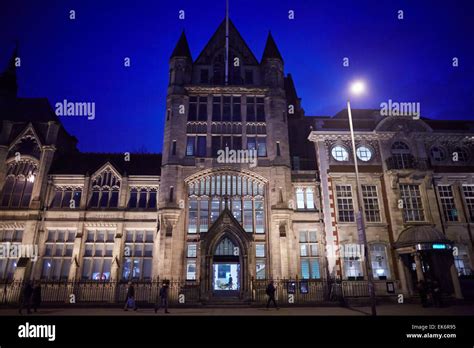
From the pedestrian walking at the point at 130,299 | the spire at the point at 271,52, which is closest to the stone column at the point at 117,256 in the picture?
the pedestrian walking at the point at 130,299

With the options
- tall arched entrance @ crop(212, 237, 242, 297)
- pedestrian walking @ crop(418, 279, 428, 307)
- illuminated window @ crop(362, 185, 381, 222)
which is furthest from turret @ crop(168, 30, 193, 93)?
pedestrian walking @ crop(418, 279, 428, 307)

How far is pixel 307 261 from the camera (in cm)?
2472

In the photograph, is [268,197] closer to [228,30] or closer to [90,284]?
[90,284]

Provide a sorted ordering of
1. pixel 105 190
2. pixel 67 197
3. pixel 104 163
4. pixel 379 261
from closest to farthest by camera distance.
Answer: pixel 379 261, pixel 67 197, pixel 105 190, pixel 104 163

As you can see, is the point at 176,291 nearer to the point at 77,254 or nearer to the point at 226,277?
the point at 226,277

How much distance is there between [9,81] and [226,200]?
33564 millimetres

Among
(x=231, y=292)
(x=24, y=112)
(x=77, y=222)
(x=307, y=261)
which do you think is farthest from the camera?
(x=24, y=112)

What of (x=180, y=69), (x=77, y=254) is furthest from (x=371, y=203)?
(x=77, y=254)

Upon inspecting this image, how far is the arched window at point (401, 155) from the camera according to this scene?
86.3ft

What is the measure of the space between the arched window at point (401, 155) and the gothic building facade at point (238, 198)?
0.11 m

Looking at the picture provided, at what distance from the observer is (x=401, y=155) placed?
26969 millimetres

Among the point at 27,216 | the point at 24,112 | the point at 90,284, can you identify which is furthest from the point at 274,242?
the point at 24,112

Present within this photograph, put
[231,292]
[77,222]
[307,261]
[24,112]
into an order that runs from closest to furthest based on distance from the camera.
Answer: [231,292], [307,261], [77,222], [24,112]

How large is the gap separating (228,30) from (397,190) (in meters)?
23.8
